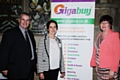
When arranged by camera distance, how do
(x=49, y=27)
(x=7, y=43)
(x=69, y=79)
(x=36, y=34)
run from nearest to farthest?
(x=7, y=43) < (x=49, y=27) < (x=69, y=79) < (x=36, y=34)

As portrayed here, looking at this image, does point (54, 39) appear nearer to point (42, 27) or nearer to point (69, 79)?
point (69, 79)

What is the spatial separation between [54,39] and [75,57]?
55 cm

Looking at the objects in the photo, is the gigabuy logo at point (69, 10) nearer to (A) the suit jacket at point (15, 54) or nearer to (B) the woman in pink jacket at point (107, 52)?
(B) the woman in pink jacket at point (107, 52)

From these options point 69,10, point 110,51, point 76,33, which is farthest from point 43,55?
point 110,51

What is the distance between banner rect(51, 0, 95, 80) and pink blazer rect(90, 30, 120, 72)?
17.0 inches

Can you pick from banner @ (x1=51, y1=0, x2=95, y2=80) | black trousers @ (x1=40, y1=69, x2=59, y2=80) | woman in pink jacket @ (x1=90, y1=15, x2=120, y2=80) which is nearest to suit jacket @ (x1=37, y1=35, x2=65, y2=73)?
black trousers @ (x1=40, y1=69, x2=59, y2=80)

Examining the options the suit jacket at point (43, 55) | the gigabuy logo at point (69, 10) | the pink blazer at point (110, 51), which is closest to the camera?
the pink blazer at point (110, 51)

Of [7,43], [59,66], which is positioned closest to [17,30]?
[7,43]

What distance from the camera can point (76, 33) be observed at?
4172 mm

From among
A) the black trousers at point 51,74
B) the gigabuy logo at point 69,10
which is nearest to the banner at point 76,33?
the gigabuy logo at point 69,10

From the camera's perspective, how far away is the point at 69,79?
427 centimetres

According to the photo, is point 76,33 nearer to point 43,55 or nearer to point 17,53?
point 43,55

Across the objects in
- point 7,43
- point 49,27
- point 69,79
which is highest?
point 49,27

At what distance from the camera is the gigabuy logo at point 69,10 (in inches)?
161
